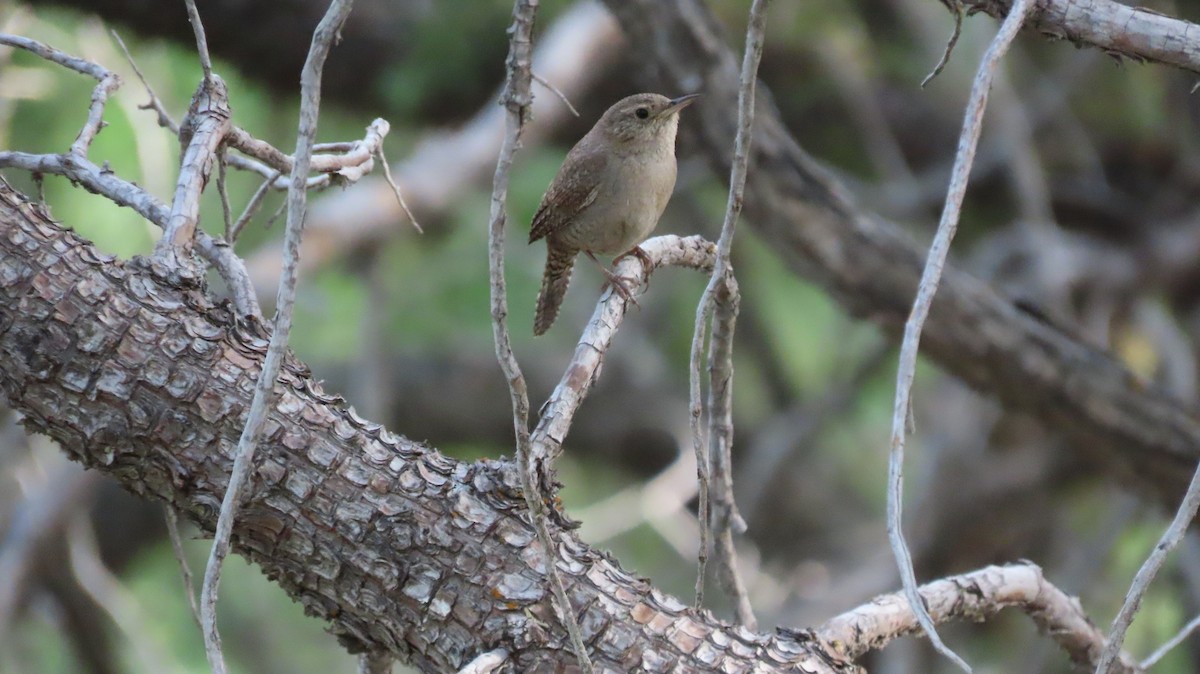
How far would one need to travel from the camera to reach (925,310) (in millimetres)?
1604

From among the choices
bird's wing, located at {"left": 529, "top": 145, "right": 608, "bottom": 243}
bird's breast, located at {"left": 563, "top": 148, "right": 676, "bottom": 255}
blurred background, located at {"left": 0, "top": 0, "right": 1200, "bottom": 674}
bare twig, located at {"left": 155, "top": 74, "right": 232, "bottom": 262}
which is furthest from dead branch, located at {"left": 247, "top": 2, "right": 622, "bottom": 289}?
bare twig, located at {"left": 155, "top": 74, "right": 232, "bottom": 262}

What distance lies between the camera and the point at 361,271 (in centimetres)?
508

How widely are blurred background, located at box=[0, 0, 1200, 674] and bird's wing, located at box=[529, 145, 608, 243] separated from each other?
1174 mm

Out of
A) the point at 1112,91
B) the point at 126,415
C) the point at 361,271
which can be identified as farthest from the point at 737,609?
the point at 1112,91

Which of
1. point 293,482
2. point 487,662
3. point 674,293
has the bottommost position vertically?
point 487,662

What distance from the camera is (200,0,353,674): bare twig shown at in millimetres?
1415

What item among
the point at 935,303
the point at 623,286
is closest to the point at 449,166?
the point at 935,303

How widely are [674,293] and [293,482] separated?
4763mm

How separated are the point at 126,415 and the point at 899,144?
5211 mm

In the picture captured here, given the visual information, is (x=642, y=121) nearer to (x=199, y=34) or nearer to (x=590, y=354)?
(x=590, y=354)

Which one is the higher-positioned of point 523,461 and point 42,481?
point 42,481

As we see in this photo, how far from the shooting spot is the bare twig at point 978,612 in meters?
2.08

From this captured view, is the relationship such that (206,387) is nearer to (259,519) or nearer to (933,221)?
(259,519)

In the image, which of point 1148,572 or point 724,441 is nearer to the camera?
point 1148,572
